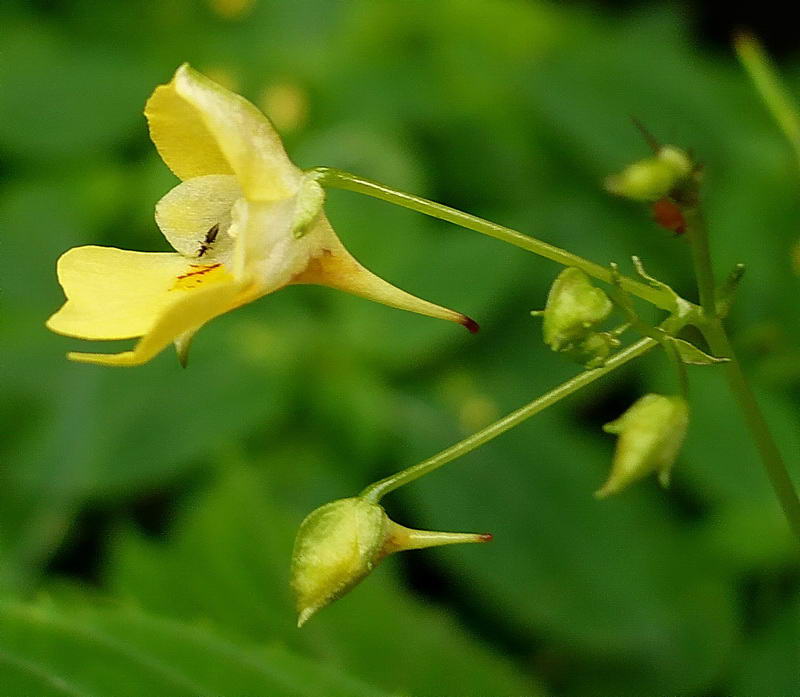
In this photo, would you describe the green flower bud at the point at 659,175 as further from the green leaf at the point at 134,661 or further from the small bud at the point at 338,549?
the green leaf at the point at 134,661

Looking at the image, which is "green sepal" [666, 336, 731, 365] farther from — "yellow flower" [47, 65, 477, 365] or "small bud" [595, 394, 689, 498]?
"yellow flower" [47, 65, 477, 365]

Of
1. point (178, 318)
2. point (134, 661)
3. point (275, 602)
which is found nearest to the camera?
point (178, 318)

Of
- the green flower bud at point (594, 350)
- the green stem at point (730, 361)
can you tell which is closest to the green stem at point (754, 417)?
the green stem at point (730, 361)

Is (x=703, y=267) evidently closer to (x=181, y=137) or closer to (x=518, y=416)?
(x=518, y=416)

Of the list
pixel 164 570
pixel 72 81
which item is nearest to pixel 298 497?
pixel 164 570

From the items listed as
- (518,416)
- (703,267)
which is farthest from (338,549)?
(703,267)

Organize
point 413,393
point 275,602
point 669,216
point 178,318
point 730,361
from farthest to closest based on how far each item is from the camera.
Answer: point 413,393 < point 275,602 < point 669,216 < point 730,361 < point 178,318
